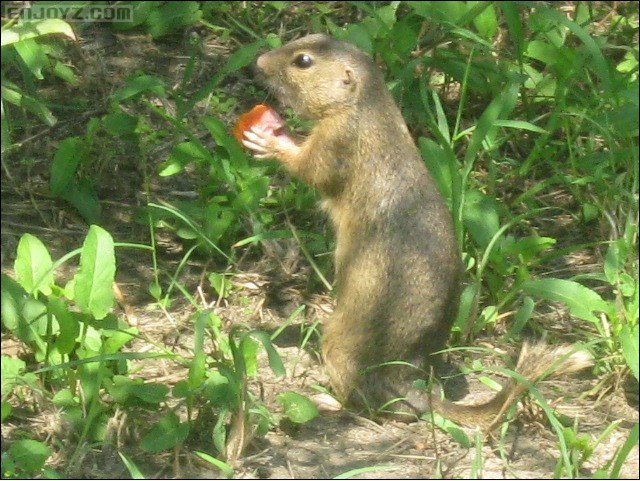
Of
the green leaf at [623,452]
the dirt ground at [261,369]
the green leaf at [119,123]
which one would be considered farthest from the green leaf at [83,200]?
the green leaf at [623,452]

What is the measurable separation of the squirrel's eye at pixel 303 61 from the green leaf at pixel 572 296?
1499 mm

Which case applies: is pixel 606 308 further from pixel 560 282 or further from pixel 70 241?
pixel 70 241

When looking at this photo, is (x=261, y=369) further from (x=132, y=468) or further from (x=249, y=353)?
(x=132, y=468)

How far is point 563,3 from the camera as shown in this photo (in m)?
6.93

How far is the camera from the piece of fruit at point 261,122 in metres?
5.61

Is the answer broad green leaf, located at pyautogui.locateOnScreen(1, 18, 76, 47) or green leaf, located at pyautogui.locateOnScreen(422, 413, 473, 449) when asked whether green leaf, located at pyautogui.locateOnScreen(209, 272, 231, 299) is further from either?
broad green leaf, located at pyautogui.locateOnScreen(1, 18, 76, 47)

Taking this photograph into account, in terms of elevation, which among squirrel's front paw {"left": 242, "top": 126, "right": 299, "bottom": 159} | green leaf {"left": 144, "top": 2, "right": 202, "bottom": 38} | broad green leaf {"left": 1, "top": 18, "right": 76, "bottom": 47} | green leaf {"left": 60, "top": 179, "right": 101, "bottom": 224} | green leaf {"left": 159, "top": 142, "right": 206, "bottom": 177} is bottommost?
green leaf {"left": 60, "top": 179, "right": 101, "bottom": 224}

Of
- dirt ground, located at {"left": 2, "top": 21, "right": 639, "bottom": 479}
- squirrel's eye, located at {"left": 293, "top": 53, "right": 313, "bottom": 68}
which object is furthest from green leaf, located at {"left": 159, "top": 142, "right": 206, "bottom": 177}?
squirrel's eye, located at {"left": 293, "top": 53, "right": 313, "bottom": 68}

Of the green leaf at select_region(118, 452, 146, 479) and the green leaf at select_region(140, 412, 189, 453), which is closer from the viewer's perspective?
the green leaf at select_region(118, 452, 146, 479)

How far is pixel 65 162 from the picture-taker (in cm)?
561

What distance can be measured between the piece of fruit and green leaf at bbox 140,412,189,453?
1816mm

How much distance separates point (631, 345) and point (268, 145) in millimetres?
2053

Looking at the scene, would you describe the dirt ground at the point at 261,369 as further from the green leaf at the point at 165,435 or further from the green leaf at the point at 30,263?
the green leaf at the point at 30,263

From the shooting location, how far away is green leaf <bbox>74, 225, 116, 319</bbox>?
4.49 meters
